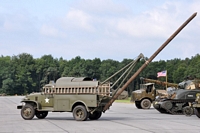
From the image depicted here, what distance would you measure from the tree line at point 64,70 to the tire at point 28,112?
86.2 m

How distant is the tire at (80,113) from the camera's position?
22.0 metres

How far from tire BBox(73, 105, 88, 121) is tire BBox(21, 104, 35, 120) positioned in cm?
231

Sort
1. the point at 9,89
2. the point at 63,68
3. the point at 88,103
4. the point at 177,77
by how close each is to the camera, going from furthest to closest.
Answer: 1. the point at 63,68
2. the point at 9,89
3. the point at 177,77
4. the point at 88,103

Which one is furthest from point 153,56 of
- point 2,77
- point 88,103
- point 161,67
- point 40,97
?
point 2,77

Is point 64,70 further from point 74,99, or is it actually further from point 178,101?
point 74,99

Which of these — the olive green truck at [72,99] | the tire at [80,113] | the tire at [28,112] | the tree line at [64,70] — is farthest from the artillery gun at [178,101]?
the tree line at [64,70]

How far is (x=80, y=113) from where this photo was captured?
22.2 metres

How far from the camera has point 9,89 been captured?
400 feet

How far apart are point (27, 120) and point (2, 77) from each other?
111 m

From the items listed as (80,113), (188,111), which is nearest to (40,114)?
(80,113)

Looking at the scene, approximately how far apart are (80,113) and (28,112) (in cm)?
284

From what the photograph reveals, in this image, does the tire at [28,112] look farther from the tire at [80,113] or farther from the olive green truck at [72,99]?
the tire at [80,113]

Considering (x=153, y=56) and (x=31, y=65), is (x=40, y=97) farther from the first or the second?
(x=31, y=65)

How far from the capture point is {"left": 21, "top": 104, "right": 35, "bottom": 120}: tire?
22.8 meters
